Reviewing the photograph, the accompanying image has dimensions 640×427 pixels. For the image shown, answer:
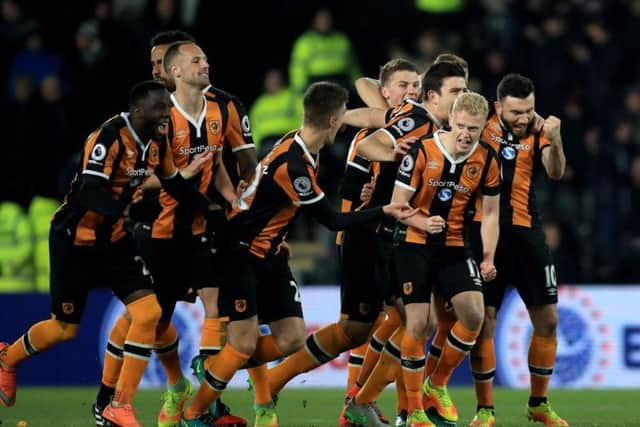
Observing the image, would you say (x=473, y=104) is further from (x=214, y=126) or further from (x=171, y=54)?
(x=171, y=54)

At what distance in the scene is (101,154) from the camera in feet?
32.1

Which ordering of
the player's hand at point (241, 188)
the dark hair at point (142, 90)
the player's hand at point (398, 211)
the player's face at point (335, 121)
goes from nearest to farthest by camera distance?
the player's hand at point (398, 211)
the dark hair at point (142, 90)
the player's face at point (335, 121)
the player's hand at point (241, 188)

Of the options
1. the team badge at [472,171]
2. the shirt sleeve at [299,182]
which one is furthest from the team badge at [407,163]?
the shirt sleeve at [299,182]

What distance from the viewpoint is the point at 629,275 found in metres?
16.5

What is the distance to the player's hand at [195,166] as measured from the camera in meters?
10.0

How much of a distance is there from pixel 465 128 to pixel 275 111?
25.2ft

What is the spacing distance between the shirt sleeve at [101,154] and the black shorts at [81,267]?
686 mm

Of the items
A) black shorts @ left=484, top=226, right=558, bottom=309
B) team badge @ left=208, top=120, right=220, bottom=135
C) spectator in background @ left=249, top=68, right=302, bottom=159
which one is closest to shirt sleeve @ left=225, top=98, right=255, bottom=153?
team badge @ left=208, top=120, right=220, bottom=135

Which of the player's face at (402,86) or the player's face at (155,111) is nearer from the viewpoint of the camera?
the player's face at (155,111)

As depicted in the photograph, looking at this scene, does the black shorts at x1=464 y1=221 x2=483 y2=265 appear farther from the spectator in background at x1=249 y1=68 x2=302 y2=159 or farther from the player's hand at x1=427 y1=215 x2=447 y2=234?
the spectator in background at x1=249 y1=68 x2=302 y2=159

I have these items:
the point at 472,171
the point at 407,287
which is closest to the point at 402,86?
the point at 472,171

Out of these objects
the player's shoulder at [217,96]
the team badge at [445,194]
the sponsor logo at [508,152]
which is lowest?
the team badge at [445,194]

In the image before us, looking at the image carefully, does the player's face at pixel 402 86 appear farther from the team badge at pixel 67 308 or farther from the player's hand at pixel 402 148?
the team badge at pixel 67 308

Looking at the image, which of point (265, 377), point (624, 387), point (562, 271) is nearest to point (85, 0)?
point (562, 271)
